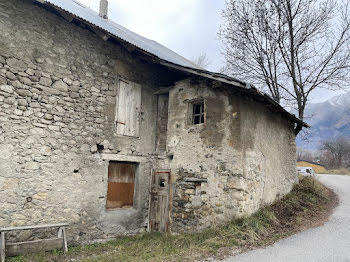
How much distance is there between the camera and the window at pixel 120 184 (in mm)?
6625

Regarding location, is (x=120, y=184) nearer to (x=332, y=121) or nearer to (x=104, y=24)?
(x=104, y=24)

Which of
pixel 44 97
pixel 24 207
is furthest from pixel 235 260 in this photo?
pixel 44 97

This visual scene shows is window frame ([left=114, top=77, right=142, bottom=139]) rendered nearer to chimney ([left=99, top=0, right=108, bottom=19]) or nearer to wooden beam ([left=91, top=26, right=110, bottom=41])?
wooden beam ([left=91, top=26, right=110, bottom=41])

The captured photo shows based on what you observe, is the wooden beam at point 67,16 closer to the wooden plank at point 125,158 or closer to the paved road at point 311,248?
the wooden plank at point 125,158

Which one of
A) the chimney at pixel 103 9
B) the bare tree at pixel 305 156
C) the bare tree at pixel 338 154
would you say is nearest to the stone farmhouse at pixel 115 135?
the chimney at pixel 103 9

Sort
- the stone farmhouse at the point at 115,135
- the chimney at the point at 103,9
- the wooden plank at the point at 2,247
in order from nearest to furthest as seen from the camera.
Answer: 1. the wooden plank at the point at 2,247
2. the stone farmhouse at the point at 115,135
3. the chimney at the point at 103,9

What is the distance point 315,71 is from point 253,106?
23.6 feet

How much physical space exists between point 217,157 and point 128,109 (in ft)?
8.93

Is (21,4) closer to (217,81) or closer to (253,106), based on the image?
(217,81)

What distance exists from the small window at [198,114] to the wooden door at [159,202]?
1.61m

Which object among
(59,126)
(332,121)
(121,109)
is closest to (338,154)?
(121,109)

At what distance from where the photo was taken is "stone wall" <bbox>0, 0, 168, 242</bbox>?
5113 mm

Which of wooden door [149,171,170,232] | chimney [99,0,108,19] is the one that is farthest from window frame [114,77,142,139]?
chimney [99,0,108,19]

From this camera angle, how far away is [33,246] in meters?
4.96
